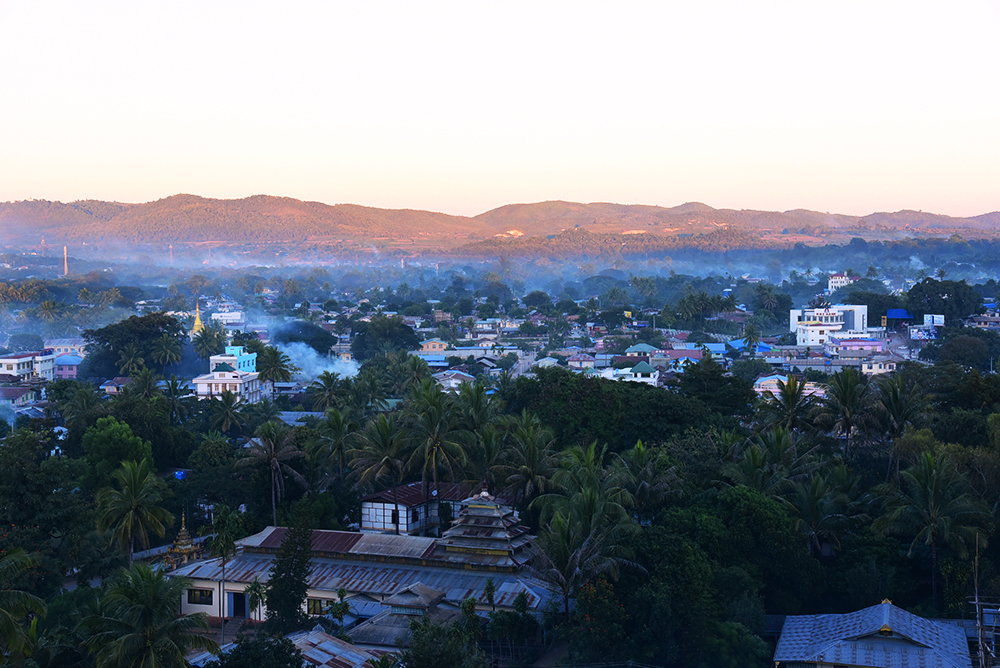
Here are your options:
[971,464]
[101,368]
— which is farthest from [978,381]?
[101,368]

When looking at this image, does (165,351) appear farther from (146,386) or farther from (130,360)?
(146,386)

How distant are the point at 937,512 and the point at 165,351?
154 ft

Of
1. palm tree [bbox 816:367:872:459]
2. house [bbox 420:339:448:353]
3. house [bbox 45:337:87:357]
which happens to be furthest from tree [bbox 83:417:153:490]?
house [bbox 420:339:448:353]

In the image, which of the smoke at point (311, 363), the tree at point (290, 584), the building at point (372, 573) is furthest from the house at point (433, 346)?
the tree at point (290, 584)

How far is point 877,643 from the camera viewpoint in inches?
624

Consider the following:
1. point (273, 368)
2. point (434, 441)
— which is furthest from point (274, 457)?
point (273, 368)

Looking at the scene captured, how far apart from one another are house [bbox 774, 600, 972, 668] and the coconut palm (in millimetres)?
46475

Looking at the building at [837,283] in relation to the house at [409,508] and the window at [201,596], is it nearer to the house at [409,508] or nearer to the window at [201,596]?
the house at [409,508]

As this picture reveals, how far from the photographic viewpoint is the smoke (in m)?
61.2

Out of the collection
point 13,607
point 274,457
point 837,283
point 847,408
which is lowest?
point 274,457

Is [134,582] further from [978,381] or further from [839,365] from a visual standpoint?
[839,365]

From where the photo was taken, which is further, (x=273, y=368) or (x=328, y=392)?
(x=273, y=368)

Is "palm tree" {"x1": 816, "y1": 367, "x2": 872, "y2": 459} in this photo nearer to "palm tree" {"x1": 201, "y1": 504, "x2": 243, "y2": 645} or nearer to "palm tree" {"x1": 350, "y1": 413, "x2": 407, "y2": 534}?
"palm tree" {"x1": 350, "y1": 413, "x2": 407, "y2": 534}

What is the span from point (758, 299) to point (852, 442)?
74.4 meters
